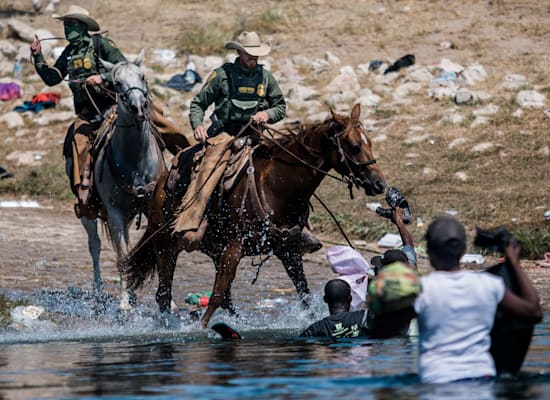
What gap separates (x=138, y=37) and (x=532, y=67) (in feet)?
33.8

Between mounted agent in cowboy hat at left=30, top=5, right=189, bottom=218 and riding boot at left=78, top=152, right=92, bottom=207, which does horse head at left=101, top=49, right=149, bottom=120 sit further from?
riding boot at left=78, top=152, right=92, bottom=207

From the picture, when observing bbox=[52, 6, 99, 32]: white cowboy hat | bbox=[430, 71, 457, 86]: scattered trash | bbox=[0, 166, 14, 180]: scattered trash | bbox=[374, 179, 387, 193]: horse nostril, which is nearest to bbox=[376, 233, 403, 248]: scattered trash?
bbox=[52, 6, 99, 32]: white cowboy hat

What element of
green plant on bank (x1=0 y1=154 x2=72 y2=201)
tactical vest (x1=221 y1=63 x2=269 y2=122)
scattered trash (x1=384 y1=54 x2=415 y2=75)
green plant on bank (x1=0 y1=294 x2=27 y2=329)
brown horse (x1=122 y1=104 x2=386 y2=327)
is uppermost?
scattered trash (x1=384 y1=54 x2=415 y2=75)

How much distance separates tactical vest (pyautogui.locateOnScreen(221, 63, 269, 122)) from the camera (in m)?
11.8

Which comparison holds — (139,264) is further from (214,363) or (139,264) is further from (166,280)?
(214,363)

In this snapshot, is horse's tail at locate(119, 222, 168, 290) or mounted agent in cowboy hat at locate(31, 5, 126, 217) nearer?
horse's tail at locate(119, 222, 168, 290)

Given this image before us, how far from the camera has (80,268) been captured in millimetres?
15430

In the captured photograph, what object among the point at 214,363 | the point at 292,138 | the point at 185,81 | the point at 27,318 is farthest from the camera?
the point at 185,81

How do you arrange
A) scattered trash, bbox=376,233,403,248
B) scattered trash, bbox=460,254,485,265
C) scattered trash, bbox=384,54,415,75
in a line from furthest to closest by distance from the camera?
scattered trash, bbox=384,54,415,75 → scattered trash, bbox=376,233,403,248 → scattered trash, bbox=460,254,485,265

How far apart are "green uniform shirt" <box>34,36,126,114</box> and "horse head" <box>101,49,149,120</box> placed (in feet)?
4.03

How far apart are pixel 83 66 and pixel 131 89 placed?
1.78 metres

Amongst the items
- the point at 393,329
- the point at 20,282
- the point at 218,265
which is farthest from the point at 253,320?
the point at 393,329

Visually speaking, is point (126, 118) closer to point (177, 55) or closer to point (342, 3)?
point (177, 55)

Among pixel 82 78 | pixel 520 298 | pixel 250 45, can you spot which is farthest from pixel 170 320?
pixel 520 298
